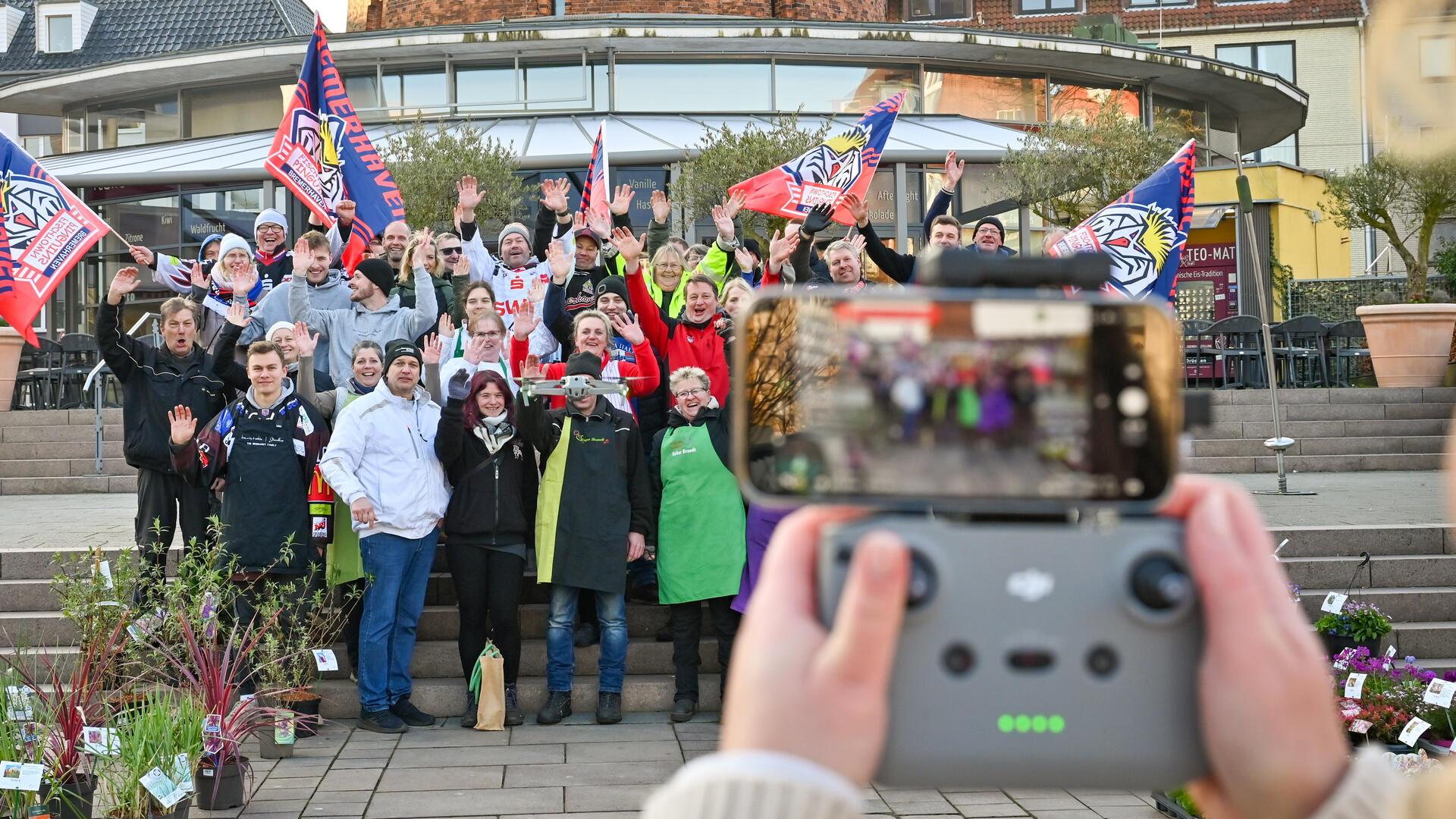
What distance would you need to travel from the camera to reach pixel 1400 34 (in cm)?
124

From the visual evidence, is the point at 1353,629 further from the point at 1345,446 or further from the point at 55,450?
the point at 55,450

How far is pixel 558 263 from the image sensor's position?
31.1 feet

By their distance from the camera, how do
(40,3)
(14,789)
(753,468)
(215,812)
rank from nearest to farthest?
(753,468) < (14,789) < (215,812) < (40,3)

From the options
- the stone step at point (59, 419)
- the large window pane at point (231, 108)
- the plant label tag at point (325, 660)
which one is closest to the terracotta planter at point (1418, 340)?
the plant label tag at point (325, 660)

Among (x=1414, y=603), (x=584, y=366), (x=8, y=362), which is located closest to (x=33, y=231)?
(x=584, y=366)

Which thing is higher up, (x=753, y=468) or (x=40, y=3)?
(x=40, y=3)

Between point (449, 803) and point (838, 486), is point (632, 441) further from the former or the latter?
point (838, 486)

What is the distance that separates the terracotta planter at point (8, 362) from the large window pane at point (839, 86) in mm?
13774

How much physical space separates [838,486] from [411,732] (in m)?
7.33

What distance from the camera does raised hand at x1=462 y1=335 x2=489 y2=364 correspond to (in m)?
8.57

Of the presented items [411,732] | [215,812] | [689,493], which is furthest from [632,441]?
[215,812]

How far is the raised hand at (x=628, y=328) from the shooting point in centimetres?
870

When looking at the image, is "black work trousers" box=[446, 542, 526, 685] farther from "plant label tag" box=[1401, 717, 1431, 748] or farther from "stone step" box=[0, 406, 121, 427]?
"stone step" box=[0, 406, 121, 427]

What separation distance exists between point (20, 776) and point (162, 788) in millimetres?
537
